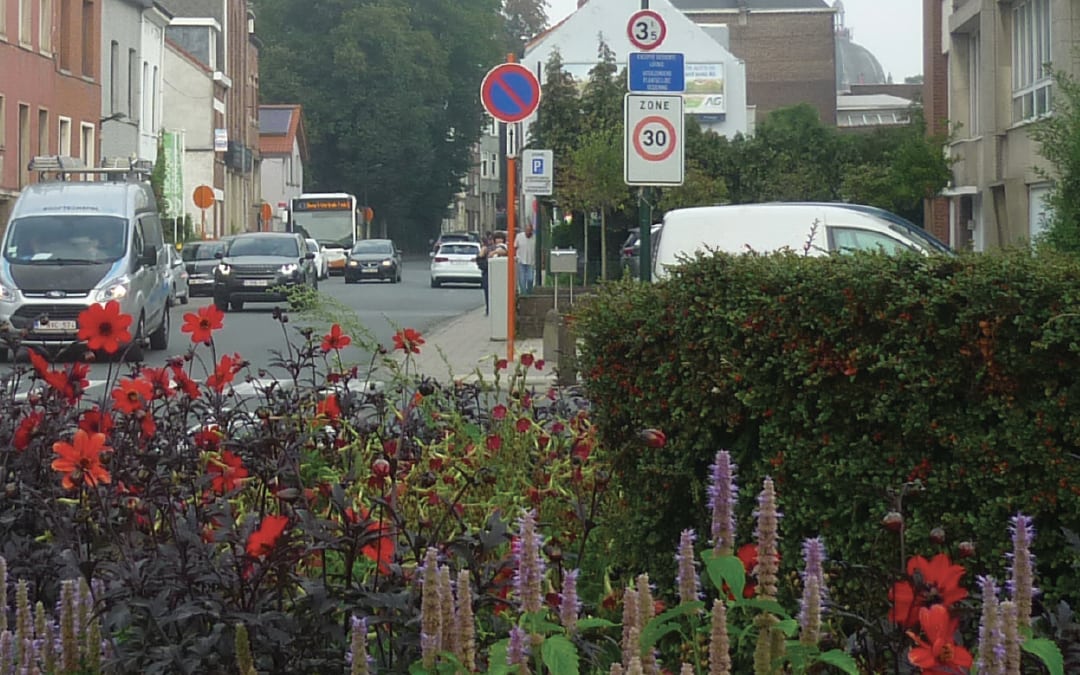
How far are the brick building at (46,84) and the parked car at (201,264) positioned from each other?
176 inches

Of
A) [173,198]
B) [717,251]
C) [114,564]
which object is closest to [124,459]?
[114,564]

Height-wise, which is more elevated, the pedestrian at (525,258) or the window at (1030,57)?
the window at (1030,57)

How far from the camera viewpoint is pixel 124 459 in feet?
17.5

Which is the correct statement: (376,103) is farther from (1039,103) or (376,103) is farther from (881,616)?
(881,616)

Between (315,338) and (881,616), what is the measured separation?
4094 millimetres

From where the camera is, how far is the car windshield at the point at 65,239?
23.5 metres

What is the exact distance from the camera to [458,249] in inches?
2196

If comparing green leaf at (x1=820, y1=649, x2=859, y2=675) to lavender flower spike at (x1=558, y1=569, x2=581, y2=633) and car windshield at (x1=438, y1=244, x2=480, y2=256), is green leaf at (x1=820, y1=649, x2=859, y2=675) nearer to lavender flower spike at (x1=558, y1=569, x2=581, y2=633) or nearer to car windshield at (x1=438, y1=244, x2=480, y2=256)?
lavender flower spike at (x1=558, y1=569, x2=581, y2=633)

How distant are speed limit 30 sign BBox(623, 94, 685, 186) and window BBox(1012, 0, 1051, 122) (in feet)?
59.5


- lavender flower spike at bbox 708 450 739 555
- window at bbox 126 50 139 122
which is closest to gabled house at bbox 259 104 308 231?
window at bbox 126 50 139 122

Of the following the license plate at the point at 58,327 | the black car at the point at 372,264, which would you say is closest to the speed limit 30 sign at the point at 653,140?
the license plate at the point at 58,327

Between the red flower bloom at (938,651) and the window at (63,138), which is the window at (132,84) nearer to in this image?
the window at (63,138)

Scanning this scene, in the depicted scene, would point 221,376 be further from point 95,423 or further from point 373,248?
point 373,248

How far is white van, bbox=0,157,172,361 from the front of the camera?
74.2 feet
